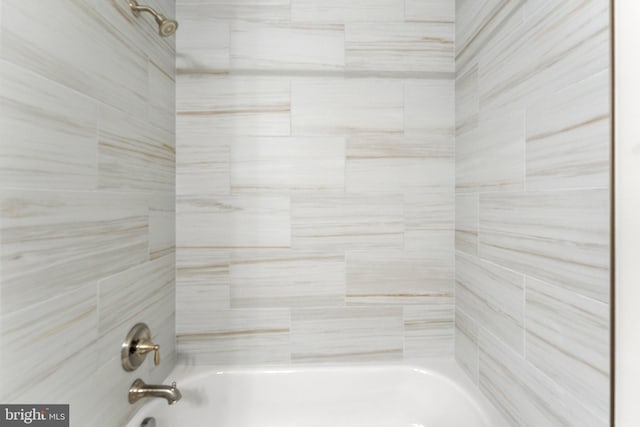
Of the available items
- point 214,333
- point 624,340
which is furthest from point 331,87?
point 624,340

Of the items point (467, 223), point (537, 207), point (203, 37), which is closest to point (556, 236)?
point (537, 207)

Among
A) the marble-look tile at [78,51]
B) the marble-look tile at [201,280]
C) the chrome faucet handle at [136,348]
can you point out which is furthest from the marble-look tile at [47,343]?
the marble-look tile at [201,280]

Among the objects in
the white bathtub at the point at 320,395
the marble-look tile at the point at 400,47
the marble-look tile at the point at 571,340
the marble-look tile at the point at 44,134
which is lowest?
the white bathtub at the point at 320,395

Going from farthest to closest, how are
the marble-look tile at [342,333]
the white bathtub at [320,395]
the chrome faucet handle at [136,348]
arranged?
1. the marble-look tile at [342,333]
2. the white bathtub at [320,395]
3. the chrome faucet handle at [136,348]

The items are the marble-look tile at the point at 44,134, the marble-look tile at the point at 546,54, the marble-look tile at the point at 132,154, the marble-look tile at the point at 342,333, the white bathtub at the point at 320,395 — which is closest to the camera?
the marble-look tile at the point at 44,134

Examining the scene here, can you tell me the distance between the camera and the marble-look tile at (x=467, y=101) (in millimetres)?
1368

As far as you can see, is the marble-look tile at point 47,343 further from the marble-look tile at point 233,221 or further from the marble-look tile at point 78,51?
the marble-look tile at point 233,221

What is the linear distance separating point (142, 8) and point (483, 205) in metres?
1.19

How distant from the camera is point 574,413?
0.85m

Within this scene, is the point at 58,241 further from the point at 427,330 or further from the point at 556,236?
the point at 427,330

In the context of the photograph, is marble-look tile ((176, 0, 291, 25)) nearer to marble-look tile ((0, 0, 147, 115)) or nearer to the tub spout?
marble-look tile ((0, 0, 147, 115))

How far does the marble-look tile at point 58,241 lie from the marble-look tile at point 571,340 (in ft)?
3.53

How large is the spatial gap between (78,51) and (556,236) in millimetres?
1154

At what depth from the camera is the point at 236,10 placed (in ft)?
4.95
